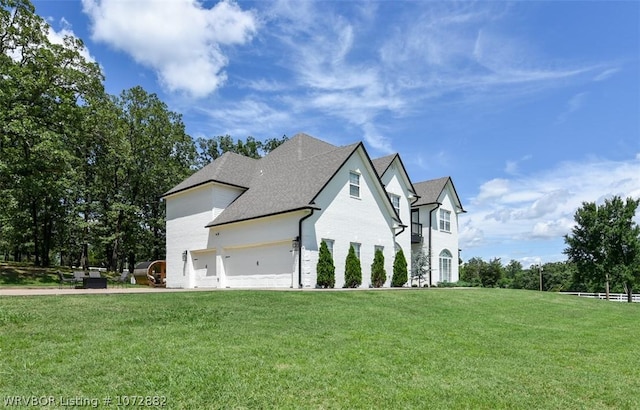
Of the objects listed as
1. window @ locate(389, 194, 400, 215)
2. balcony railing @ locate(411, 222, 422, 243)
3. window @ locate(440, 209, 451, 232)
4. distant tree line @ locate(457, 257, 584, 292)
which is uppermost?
window @ locate(389, 194, 400, 215)

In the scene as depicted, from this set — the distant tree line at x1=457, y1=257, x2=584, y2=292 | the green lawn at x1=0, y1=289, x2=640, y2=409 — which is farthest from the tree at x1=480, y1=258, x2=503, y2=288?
the green lawn at x1=0, y1=289, x2=640, y2=409

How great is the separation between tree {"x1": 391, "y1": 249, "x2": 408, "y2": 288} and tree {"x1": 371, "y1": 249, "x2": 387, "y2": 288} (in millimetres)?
1197

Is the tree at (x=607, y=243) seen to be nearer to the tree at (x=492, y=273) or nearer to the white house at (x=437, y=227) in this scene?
the white house at (x=437, y=227)

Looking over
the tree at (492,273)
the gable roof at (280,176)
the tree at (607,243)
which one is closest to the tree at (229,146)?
the gable roof at (280,176)

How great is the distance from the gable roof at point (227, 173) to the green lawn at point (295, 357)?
43.0ft

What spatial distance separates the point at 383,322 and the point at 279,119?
16701 millimetres

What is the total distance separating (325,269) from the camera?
20.2 metres

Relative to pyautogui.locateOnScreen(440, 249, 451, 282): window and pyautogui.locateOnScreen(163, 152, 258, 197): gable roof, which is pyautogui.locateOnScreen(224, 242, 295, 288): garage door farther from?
pyautogui.locateOnScreen(440, 249, 451, 282): window

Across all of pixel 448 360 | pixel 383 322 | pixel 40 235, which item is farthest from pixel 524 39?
pixel 40 235

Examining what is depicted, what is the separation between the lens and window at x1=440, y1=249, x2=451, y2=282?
32.5 m

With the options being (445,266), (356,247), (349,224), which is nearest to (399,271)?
(356,247)

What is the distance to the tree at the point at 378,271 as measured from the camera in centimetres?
2333

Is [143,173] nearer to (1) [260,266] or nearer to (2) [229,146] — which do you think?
(2) [229,146]

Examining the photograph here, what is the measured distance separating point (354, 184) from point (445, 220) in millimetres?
13189
